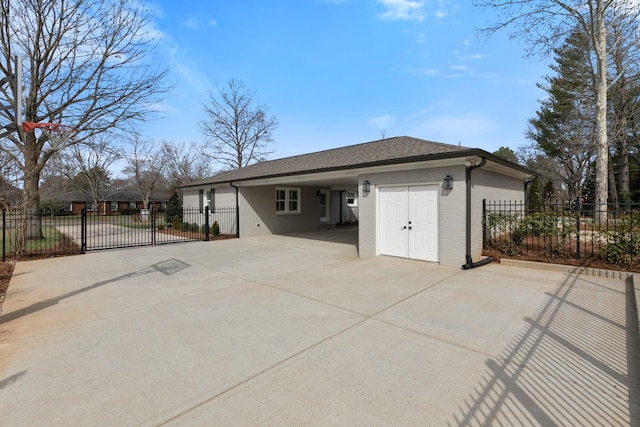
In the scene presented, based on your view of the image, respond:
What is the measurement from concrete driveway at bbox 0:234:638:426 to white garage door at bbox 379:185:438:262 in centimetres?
166

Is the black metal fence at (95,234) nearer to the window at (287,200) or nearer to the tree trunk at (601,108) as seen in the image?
the window at (287,200)

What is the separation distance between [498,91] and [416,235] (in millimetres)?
9308

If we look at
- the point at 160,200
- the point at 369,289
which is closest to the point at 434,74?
the point at 369,289

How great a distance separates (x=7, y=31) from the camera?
10938mm

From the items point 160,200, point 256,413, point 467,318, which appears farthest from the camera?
point 160,200

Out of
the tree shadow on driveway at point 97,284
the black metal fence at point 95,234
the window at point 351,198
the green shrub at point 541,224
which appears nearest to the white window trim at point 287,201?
the black metal fence at point 95,234

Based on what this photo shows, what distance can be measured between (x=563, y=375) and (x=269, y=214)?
43.9 feet

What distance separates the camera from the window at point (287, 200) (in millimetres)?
15578

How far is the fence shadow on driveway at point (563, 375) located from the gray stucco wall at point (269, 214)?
1213 cm

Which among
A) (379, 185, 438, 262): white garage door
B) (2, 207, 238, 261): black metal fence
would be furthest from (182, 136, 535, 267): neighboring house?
(2, 207, 238, 261): black metal fence

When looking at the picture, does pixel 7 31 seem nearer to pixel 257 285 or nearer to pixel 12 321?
pixel 12 321

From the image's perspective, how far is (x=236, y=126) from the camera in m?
31.2

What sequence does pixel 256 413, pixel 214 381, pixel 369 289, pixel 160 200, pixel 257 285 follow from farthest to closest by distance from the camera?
1. pixel 160 200
2. pixel 257 285
3. pixel 369 289
4. pixel 214 381
5. pixel 256 413

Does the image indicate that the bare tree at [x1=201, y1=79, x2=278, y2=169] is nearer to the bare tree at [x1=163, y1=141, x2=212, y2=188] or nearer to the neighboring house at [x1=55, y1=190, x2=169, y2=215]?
the bare tree at [x1=163, y1=141, x2=212, y2=188]
